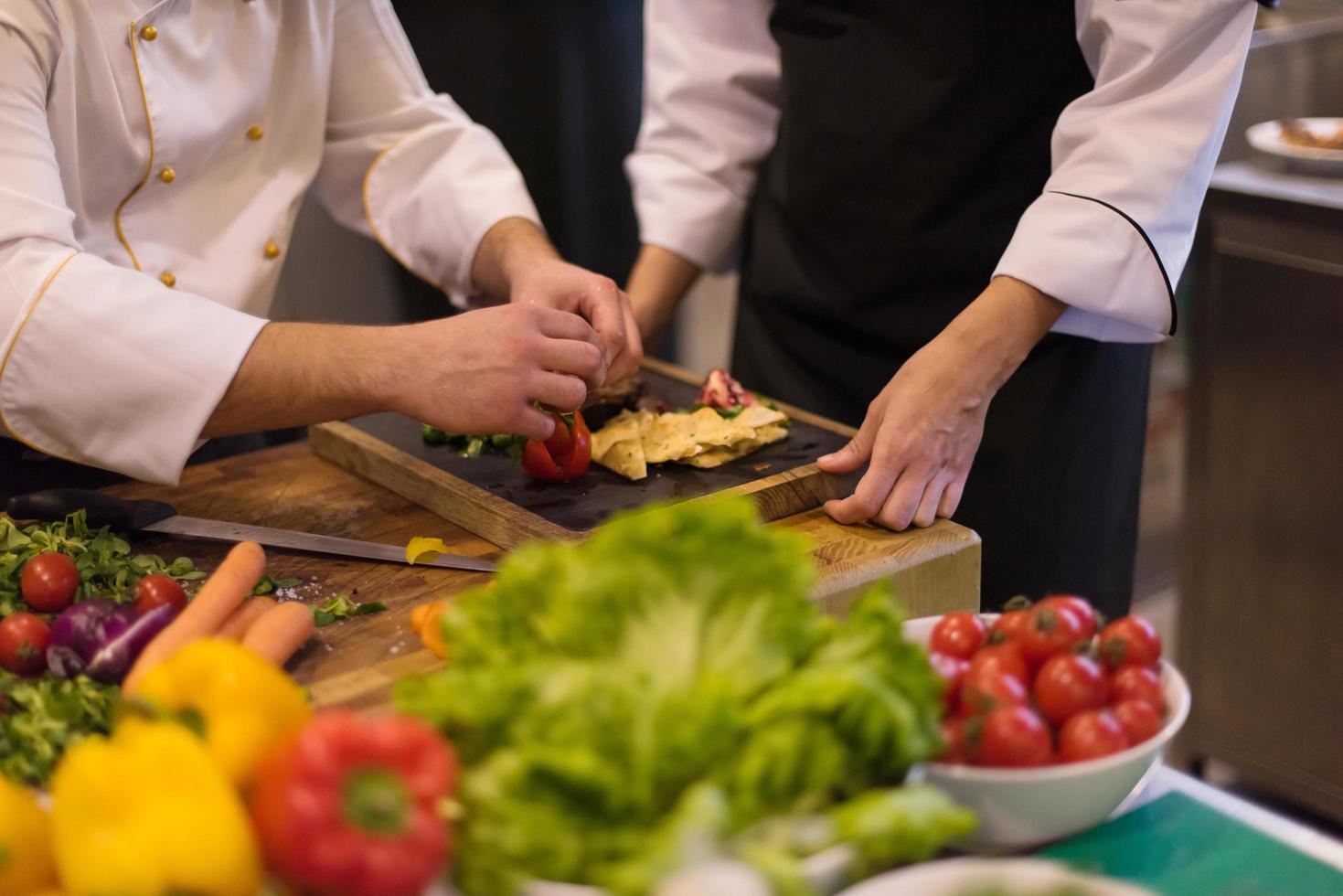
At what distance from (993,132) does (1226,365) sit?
99 centimetres

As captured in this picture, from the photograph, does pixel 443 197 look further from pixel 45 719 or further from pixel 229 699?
pixel 229 699

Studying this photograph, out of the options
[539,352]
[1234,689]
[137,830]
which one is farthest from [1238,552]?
[137,830]

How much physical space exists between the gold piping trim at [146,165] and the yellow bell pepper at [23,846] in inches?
34.5

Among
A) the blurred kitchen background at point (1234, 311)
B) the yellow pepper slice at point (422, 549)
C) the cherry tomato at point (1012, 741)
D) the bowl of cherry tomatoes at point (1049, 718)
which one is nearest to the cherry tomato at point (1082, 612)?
the bowl of cherry tomatoes at point (1049, 718)

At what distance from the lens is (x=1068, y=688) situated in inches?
34.6

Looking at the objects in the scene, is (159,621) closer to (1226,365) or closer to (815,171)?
(815,171)

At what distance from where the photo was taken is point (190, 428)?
1.31 meters

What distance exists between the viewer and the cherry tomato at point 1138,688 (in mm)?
887

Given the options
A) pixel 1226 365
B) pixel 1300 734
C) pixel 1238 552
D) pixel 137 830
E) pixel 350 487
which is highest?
pixel 137 830

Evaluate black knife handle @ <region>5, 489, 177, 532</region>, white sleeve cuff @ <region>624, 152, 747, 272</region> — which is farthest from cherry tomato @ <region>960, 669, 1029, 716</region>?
white sleeve cuff @ <region>624, 152, 747, 272</region>

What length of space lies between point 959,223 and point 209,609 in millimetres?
1077

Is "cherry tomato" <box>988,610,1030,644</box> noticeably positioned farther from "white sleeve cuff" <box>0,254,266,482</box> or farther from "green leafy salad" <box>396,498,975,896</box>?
"white sleeve cuff" <box>0,254,266,482</box>

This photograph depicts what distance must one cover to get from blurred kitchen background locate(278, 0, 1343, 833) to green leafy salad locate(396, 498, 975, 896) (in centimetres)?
175

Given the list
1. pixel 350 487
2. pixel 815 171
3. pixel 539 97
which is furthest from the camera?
pixel 539 97
